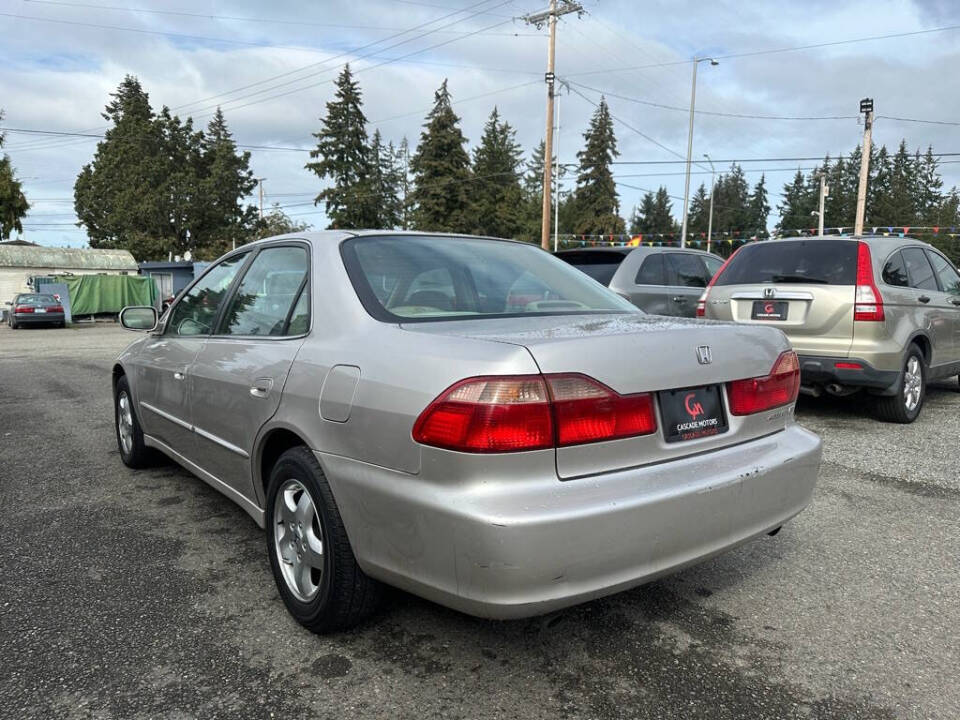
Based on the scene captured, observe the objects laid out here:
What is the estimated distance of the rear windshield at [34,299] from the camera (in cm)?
2631

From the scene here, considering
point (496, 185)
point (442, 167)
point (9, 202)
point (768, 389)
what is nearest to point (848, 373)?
point (768, 389)

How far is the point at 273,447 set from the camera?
285 centimetres

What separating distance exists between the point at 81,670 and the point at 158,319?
2.68m

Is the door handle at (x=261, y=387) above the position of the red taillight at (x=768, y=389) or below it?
below

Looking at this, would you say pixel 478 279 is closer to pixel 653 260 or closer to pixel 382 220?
pixel 653 260

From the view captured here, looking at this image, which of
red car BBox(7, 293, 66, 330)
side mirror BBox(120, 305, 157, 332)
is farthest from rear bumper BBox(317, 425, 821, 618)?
red car BBox(7, 293, 66, 330)

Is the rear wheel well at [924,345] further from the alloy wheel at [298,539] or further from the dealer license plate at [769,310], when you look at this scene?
the alloy wheel at [298,539]

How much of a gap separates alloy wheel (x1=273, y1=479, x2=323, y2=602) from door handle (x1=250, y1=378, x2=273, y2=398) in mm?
371

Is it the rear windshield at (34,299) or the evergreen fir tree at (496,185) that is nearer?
the rear windshield at (34,299)

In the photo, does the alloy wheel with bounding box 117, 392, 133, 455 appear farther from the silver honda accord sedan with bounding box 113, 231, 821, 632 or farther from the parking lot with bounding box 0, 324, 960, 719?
the silver honda accord sedan with bounding box 113, 231, 821, 632

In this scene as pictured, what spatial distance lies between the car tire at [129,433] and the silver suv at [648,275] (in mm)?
5358

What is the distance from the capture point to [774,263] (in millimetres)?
6496

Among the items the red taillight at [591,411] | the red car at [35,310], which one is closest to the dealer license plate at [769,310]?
the red taillight at [591,411]

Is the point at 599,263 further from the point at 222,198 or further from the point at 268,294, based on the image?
the point at 222,198
